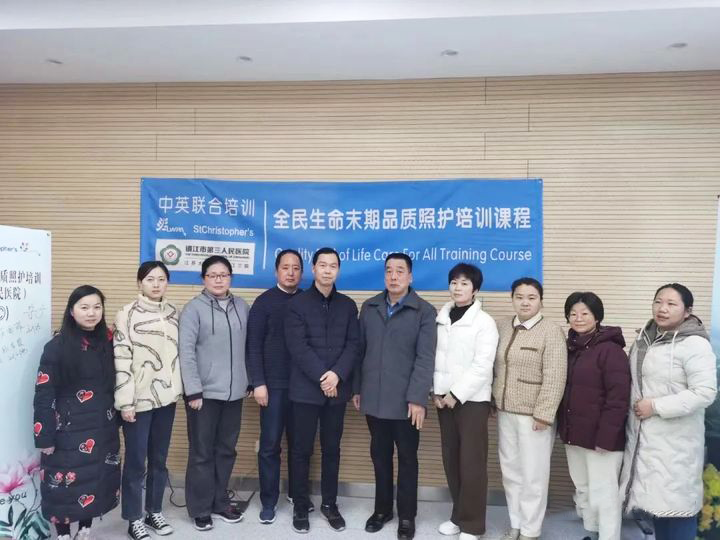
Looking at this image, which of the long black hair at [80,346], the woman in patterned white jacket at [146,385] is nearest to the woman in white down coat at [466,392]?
the woman in patterned white jacket at [146,385]

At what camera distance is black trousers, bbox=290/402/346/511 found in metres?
2.82

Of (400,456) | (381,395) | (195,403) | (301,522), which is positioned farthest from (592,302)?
(195,403)

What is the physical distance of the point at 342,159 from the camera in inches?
136

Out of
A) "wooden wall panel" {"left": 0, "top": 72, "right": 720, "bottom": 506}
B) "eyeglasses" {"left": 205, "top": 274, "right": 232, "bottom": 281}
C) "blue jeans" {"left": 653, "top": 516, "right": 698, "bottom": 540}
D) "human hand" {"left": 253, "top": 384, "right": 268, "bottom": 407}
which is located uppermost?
"wooden wall panel" {"left": 0, "top": 72, "right": 720, "bottom": 506}

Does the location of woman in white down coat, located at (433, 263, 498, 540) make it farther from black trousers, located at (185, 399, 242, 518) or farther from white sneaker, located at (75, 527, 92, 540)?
white sneaker, located at (75, 527, 92, 540)

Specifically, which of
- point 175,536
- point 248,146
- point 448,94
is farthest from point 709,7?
point 175,536

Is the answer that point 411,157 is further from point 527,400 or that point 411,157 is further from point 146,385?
point 146,385

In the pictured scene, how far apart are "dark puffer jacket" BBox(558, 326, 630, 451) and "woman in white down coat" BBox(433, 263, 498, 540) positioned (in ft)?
1.30

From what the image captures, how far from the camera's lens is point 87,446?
2436mm

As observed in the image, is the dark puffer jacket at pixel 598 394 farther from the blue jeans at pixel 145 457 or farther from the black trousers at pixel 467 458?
the blue jeans at pixel 145 457

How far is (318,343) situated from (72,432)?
4.01 feet

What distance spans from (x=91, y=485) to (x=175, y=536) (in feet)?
1.97

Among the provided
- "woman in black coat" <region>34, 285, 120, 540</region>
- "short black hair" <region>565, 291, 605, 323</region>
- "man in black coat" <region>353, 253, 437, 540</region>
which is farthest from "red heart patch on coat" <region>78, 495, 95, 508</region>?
"short black hair" <region>565, 291, 605, 323</region>

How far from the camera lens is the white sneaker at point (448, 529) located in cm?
283
